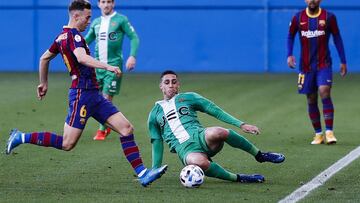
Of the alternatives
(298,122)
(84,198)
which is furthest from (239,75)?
(84,198)

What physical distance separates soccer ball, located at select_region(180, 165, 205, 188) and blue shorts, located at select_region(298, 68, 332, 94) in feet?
15.3

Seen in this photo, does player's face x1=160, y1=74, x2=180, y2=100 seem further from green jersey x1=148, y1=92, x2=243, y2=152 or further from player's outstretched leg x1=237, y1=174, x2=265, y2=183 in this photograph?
player's outstretched leg x1=237, y1=174, x2=265, y2=183

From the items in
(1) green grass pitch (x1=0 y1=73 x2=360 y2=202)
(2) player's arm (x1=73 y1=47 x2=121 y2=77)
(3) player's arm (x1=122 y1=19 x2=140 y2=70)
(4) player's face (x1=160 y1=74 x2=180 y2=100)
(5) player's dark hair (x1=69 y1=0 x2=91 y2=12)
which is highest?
(5) player's dark hair (x1=69 y1=0 x2=91 y2=12)

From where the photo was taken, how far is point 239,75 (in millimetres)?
28328

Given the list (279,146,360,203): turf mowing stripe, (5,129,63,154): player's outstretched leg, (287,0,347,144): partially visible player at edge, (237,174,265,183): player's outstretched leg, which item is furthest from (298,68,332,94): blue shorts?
(5,129,63,154): player's outstretched leg

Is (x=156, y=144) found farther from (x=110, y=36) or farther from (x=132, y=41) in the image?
(x=110, y=36)

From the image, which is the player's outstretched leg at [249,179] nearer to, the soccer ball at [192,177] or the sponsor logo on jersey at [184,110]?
the soccer ball at [192,177]

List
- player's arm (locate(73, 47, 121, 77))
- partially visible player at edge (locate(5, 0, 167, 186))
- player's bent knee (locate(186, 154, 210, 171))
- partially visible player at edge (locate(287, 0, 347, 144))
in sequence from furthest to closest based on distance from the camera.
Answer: partially visible player at edge (locate(287, 0, 347, 144)) < partially visible player at edge (locate(5, 0, 167, 186)) < player's bent knee (locate(186, 154, 210, 171)) < player's arm (locate(73, 47, 121, 77))

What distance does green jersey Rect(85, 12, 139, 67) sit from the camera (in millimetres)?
15680

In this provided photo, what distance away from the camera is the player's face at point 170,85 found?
36.7 feet

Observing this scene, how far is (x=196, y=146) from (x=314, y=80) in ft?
14.3

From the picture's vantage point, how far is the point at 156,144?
11.1 m

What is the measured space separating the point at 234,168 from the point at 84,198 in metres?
2.72

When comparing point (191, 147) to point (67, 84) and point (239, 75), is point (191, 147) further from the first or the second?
point (239, 75)
